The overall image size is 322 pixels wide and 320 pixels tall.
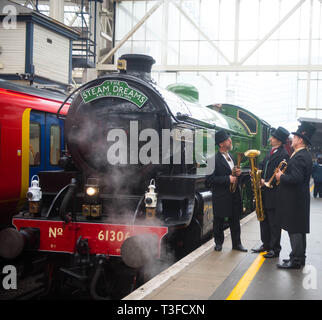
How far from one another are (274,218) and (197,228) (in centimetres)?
106

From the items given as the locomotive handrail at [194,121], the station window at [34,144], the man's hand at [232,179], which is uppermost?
the locomotive handrail at [194,121]

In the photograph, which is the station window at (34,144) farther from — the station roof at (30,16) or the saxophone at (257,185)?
the station roof at (30,16)

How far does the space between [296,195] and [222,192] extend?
115cm

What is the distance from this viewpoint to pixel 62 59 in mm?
16016

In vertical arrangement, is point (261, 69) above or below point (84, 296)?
above

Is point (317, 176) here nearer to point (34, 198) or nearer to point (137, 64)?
point (137, 64)

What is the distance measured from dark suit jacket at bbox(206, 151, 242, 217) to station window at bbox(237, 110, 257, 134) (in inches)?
216

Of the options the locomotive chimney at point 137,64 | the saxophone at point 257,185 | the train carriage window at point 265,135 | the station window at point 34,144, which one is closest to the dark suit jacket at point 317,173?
the train carriage window at point 265,135

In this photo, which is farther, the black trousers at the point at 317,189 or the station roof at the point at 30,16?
the black trousers at the point at 317,189

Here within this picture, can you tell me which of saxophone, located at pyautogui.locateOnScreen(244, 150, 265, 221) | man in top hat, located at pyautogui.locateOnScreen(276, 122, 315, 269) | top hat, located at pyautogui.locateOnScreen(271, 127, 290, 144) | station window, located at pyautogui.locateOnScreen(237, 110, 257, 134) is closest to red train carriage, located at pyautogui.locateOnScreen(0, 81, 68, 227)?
saxophone, located at pyautogui.locateOnScreen(244, 150, 265, 221)

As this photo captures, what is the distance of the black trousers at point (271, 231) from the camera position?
20.4 feet

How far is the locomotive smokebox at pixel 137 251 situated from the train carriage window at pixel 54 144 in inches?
166
